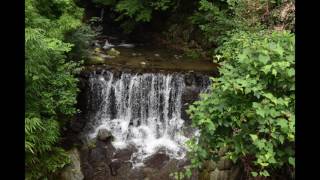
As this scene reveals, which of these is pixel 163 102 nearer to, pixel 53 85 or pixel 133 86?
pixel 133 86

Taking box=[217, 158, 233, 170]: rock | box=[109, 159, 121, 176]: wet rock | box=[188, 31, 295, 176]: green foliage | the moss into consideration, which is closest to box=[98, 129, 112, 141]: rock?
box=[109, 159, 121, 176]: wet rock

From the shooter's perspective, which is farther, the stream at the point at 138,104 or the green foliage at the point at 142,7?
the green foliage at the point at 142,7

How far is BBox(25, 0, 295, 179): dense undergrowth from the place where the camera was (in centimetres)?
459

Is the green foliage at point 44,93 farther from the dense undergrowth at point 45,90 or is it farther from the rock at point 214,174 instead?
the rock at point 214,174

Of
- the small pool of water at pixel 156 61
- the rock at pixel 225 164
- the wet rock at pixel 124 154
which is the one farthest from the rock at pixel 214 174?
the small pool of water at pixel 156 61

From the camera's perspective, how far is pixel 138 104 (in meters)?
11.9

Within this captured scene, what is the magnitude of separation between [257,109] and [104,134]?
24.2 ft

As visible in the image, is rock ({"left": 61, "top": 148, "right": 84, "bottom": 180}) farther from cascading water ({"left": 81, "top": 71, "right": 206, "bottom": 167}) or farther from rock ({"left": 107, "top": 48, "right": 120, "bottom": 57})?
rock ({"left": 107, "top": 48, "right": 120, "bottom": 57})

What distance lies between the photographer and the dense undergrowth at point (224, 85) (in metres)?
4.59

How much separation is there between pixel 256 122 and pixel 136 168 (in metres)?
5.93

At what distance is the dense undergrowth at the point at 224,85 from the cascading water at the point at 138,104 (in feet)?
4.00

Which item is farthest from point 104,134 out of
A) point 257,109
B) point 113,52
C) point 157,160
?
point 257,109

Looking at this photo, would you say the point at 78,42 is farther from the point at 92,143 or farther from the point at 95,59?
the point at 92,143

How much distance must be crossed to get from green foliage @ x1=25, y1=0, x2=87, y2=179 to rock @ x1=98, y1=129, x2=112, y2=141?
60.7 inches
